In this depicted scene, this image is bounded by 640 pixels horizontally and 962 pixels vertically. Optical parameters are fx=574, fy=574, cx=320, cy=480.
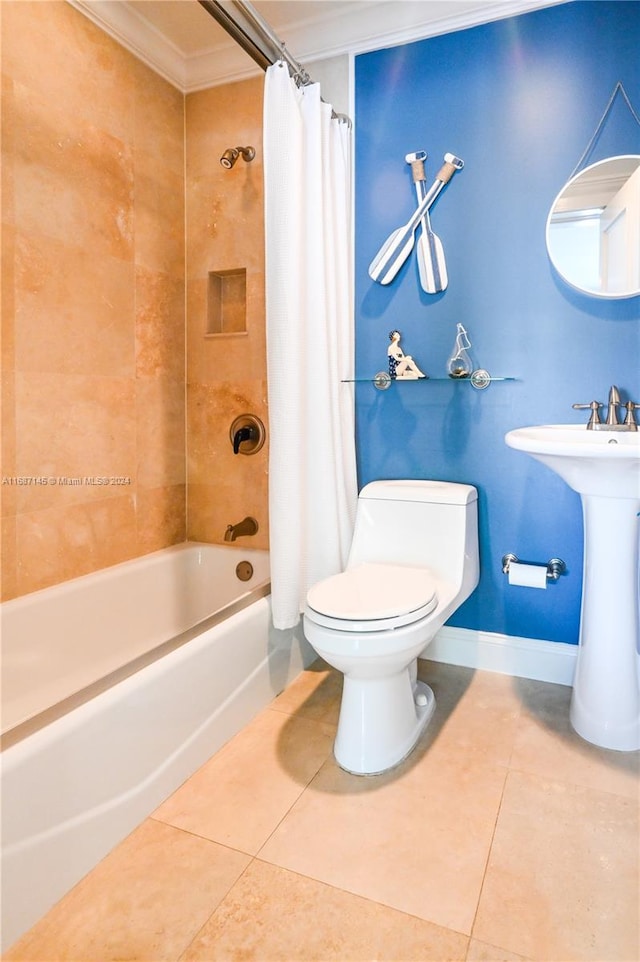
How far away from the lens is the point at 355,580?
175 centimetres

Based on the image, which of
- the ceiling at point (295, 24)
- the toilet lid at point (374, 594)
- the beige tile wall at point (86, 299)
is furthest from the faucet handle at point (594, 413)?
the beige tile wall at point (86, 299)

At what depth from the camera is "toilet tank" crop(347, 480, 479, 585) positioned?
192 cm

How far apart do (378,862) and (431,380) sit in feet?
4.99

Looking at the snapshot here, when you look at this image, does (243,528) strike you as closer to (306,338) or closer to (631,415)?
(306,338)

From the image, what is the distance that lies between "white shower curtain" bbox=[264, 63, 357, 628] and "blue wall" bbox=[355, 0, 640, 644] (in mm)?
157

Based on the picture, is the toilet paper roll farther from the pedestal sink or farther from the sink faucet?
the sink faucet

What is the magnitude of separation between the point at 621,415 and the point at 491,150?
1.01 meters

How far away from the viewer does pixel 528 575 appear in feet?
6.46

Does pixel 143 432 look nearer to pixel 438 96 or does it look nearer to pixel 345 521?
pixel 345 521

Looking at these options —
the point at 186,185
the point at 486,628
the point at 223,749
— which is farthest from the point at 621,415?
the point at 186,185

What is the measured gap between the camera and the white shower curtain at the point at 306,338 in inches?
69.7

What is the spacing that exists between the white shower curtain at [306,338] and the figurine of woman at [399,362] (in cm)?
17

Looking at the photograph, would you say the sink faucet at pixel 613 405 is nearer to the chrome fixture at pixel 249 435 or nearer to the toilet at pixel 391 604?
the toilet at pixel 391 604

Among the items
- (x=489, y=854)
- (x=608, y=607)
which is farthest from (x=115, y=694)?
(x=608, y=607)
